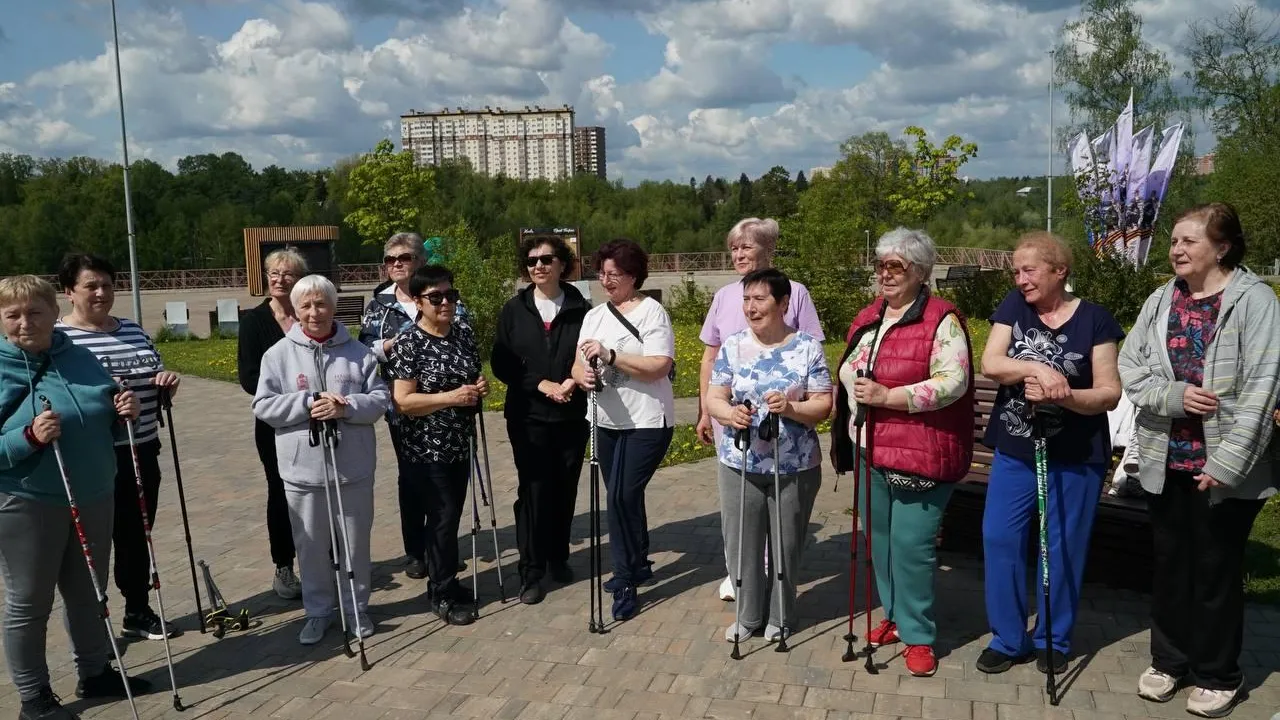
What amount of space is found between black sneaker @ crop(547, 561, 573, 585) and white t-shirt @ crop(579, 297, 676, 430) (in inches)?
40.5

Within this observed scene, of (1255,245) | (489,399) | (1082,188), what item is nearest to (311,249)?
(489,399)

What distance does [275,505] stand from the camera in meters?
5.40

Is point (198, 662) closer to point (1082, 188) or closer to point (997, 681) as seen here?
point (997, 681)

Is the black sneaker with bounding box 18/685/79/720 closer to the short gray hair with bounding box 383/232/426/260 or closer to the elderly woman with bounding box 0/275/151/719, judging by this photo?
the elderly woman with bounding box 0/275/151/719

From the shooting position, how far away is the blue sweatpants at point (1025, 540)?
159 inches

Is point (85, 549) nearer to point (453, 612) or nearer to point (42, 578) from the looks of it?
point (42, 578)

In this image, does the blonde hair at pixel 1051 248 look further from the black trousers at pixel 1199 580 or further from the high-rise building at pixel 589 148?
the high-rise building at pixel 589 148

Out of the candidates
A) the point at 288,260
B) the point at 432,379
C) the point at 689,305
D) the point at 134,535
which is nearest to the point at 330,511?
the point at 432,379

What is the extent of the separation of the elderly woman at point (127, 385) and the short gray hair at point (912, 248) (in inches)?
133

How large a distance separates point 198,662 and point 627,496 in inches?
88.5

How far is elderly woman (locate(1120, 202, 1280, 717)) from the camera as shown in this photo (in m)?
3.59

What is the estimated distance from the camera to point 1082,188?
25.4m

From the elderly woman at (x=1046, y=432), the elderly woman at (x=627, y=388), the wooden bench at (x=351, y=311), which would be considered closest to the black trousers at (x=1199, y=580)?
the elderly woman at (x=1046, y=432)

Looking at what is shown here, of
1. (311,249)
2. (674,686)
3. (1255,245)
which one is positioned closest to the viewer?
(674,686)
